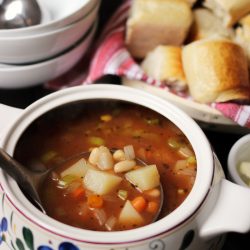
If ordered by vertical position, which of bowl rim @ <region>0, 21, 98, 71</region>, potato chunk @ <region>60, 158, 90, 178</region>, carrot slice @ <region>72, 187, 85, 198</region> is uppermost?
potato chunk @ <region>60, 158, 90, 178</region>

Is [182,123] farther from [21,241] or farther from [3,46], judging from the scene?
[3,46]

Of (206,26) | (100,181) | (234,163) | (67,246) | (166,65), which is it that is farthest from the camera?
(206,26)

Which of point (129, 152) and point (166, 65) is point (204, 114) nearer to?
point (166, 65)

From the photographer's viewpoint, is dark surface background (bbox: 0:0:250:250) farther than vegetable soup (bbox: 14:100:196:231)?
Yes

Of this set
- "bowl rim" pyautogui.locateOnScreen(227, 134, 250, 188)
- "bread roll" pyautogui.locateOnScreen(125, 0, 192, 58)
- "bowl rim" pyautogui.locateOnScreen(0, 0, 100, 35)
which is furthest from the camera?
"bread roll" pyautogui.locateOnScreen(125, 0, 192, 58)

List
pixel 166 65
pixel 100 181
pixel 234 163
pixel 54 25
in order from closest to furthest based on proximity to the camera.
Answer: pixel 100 181 → pixel 234 163 → pixel 54 25 → pixel 166 65

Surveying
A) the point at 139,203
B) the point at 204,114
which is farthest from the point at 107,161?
the point at 204,114

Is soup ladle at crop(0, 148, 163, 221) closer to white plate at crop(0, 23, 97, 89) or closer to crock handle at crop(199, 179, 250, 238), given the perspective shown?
crock handle at crop(199, 179, 250, 238)

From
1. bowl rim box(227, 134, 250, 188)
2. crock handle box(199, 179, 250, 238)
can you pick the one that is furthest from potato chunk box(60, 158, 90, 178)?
bowl rim box(227, 134, 250, 188)
